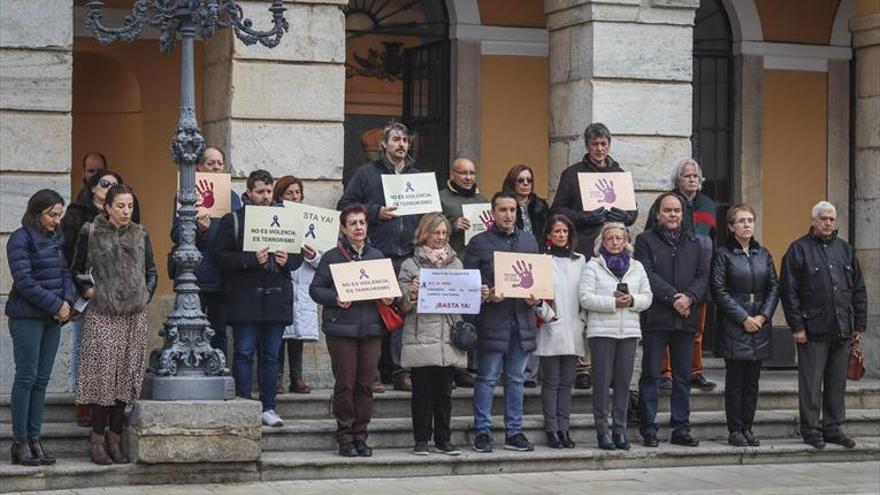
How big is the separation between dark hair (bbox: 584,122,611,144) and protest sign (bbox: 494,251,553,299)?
5.89 ft

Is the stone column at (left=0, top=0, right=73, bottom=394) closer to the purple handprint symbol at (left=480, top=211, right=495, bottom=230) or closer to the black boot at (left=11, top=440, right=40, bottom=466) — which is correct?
the black boot at (left=11, top=440, right=40, bottom=466)

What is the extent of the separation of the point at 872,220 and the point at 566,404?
541 cm

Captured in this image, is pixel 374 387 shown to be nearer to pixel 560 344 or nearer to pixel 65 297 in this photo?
pixel 560 344

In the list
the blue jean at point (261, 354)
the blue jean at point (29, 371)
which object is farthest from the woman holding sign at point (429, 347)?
the blue jean at point (29, 371)

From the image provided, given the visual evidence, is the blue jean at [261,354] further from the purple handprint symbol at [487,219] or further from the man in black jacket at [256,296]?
the purple handprint symbol at [487,219]

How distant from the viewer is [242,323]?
15.4m

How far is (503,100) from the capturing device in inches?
824

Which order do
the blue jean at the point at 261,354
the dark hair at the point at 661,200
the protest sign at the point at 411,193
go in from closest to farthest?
the blue jean at the point at 261,354
the protest sign at the point at 411,193
the dark hair at the point at 661,200

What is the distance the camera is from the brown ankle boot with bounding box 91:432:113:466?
1441cm

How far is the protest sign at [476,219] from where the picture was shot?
16500 millimetres

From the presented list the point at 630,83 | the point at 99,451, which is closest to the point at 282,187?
the point at 99,451

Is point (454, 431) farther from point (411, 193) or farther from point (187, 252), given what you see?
point (187, 252)

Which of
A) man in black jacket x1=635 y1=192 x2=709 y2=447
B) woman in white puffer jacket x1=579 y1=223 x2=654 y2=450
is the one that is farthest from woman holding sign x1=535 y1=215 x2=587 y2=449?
man in black jacket x1=635 y1=192 x2=709 y2=447

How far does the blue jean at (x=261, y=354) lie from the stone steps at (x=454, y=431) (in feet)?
1.12
